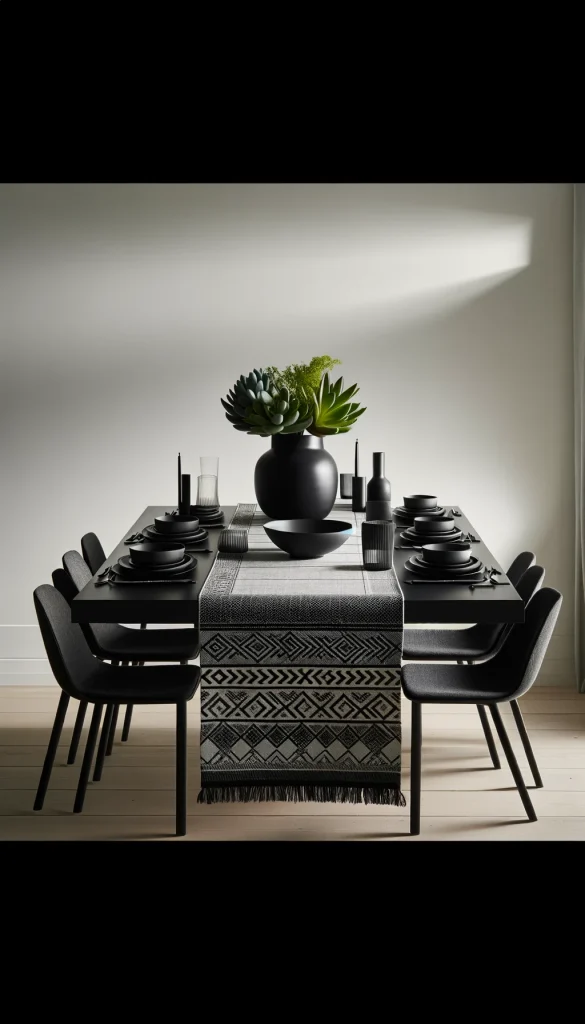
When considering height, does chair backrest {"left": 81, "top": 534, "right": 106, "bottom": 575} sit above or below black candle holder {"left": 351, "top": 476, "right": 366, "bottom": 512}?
below

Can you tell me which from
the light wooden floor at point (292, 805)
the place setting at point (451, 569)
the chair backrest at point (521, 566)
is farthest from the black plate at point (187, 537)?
the chair backrest at point (521, 566)

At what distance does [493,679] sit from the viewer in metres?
3.14

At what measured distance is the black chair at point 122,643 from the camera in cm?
341

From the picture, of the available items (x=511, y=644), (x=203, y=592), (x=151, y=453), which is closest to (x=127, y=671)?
(x=203, y=592)

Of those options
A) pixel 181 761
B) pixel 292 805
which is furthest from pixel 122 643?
pixel 292 805

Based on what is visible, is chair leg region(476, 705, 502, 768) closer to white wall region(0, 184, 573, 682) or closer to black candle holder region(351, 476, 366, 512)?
black candle holder region(351, 476, 366, 512)

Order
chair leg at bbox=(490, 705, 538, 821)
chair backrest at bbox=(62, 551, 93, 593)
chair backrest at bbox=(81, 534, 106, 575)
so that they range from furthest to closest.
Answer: chair backrest at bbox=(81, 534, 106, 575)
chair backrest at bbox=(62, 551, 93, 593)
chair leg at bbox=(490, 705, 538, 821)

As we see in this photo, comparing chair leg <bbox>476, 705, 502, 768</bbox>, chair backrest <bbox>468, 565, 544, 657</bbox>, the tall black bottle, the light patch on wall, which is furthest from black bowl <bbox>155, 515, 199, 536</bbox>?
the light patch on wall

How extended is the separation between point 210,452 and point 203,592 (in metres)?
2.07

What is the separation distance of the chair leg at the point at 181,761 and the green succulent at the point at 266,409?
0.90 metres

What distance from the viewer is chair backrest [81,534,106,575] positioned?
379 cm

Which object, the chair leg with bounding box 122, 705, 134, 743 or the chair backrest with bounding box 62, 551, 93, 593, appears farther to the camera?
the chair leg with bounding box 122, 705, 134, 743
